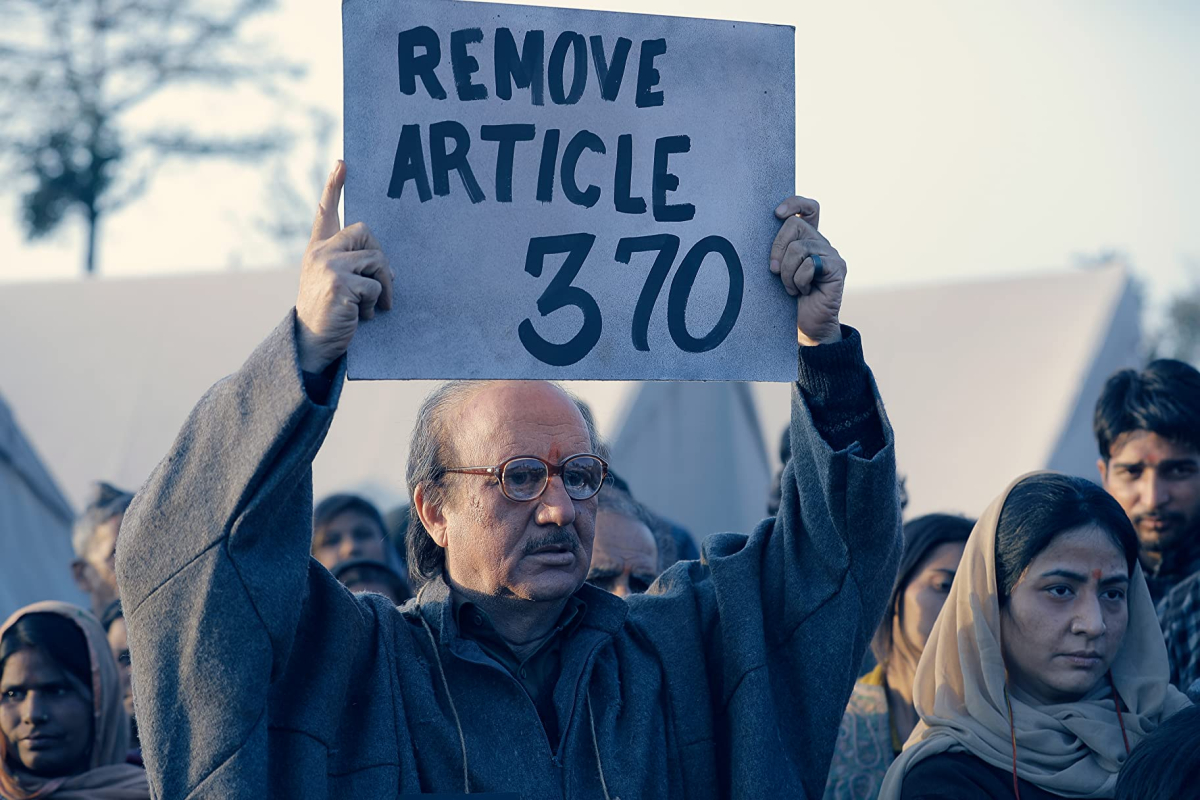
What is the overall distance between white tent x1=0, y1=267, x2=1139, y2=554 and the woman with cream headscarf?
15.2 feet

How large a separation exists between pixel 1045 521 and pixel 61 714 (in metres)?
2.31

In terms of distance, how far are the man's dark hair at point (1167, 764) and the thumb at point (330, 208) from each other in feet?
4.74

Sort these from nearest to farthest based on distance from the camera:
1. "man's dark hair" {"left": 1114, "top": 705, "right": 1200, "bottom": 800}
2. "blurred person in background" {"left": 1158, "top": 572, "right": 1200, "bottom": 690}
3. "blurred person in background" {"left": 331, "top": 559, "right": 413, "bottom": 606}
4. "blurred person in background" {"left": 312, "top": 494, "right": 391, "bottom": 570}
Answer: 1. "man's dark hair" {"left": 1114, "top": 705, "right": 1200, "bottom": 800}
2. "blurred person in background" {"left": 1158, "top": 572, "right": 1200, "bottom": 690}
3. "blurred person in background" {"left": 331, "top": 559, "right": 413, "bottom": 606}
4. "blurred person in background" {"left": 312, "top": 494, "right": 391, "bottom": 570}

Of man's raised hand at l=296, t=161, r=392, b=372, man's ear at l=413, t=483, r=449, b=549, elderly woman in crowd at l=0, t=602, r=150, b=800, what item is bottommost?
elderly woman in crowd at l=0, t=602, r=150, b=800

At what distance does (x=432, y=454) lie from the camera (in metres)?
2.32

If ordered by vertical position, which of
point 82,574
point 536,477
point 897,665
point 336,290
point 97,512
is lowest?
point 897,665

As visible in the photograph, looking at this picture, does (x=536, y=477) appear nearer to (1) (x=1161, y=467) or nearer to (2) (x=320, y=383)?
(2) (x=320, y=383)

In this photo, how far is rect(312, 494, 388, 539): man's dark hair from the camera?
5.05m

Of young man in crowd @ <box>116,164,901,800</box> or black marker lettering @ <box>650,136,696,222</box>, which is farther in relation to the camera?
black marker lettering @ <box>650,136,696,222</box>

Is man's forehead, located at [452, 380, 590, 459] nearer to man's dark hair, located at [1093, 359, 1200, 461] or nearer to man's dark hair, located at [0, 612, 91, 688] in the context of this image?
man's dark hair, located at [0, 612, 91, 688]

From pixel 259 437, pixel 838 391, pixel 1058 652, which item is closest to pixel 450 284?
pixel 259 437

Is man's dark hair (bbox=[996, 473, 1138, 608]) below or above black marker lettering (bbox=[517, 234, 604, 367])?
below

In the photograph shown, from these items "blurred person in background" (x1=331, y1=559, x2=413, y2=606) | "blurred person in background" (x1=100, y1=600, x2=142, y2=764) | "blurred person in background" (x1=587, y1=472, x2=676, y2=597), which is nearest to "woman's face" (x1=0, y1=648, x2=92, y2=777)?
"blurred person in background" (x1=100, y1=600, x2=142, y2=764)

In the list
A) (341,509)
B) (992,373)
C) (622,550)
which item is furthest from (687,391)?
(622,550)
